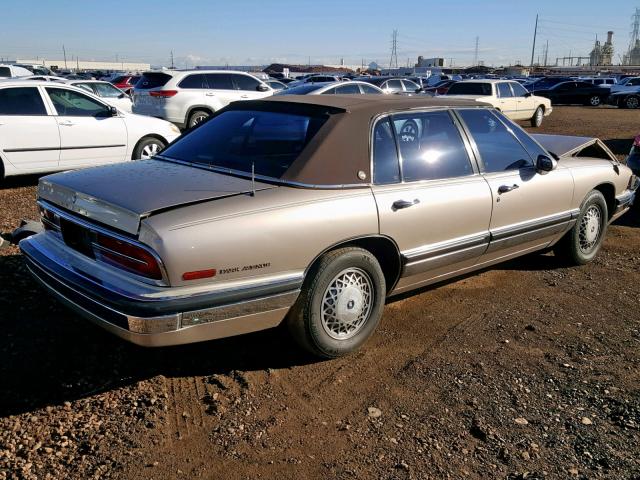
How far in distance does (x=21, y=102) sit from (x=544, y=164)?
6.91m

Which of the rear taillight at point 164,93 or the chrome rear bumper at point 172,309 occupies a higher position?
the rear taillight at point 164,93

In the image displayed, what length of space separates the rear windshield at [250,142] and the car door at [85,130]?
4.77 metres

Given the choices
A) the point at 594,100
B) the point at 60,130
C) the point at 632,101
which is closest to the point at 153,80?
the point at 60,130

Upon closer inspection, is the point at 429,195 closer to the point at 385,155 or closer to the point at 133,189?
the point at 385,155

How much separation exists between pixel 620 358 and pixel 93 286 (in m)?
3.26

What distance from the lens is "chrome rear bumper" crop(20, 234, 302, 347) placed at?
2900 millimetres

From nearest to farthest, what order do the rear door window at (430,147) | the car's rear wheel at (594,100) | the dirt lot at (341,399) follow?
the dirt lot at (341,399) → the rear door window at (430,147) → the car's rear wheel at (594,100)

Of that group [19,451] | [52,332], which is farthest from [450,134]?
[19,451]

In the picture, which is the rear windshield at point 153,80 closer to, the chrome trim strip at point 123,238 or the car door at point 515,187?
the car door at point 515,187

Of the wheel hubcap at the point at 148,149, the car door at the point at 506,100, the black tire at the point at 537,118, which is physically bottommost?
the black tire at the point at 537,118

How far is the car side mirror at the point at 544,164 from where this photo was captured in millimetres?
4730

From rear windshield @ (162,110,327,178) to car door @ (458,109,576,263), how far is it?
1369 mm

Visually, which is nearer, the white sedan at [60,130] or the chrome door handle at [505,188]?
the chrome door handle at [505,188]

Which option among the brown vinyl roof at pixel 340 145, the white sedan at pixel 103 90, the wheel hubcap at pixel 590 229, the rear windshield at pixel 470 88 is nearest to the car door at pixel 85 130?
the brown vinyl roof at pixel 340 145
